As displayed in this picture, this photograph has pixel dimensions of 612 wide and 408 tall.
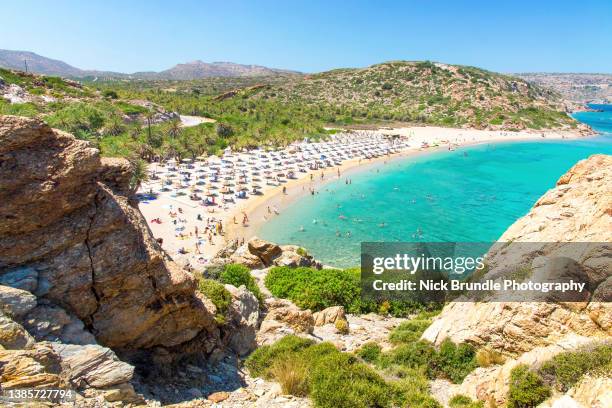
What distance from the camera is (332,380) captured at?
909 centimetres

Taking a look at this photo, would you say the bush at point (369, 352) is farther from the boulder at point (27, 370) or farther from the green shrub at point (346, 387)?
the boulder at point (27, 370)

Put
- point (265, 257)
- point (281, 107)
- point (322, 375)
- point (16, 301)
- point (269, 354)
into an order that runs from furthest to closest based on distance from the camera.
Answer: point (281, 107) < point (265, 257) < point (269, 354) < point (322, 375) < point (16, 301)

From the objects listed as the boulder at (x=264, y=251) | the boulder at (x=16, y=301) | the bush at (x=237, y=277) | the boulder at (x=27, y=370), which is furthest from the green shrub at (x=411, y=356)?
the boulder at (x=264, y=251)

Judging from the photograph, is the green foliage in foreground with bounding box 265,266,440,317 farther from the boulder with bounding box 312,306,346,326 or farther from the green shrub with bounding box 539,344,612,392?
the green shrub with bounding box 539,344,612,392

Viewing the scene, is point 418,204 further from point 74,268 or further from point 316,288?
point 74,268

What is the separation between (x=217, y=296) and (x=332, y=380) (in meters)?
5.38

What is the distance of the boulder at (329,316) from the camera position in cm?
1659

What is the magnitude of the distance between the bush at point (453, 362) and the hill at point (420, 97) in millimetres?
95352

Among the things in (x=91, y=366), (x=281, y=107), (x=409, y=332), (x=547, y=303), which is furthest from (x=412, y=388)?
(x=281, y=107)

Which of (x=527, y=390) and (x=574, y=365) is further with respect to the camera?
(x=527, y=390)

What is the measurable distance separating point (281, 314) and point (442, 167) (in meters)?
60.7

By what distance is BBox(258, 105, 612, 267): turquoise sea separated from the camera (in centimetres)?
3538

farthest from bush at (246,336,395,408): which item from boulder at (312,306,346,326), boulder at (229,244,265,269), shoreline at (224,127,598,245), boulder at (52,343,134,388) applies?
shoreline at (224,127,598,245)

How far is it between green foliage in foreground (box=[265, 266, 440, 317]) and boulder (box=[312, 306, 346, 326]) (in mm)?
1743
